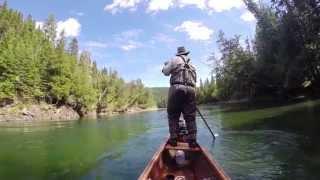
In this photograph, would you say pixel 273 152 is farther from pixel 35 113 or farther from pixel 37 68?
pixel 37 68

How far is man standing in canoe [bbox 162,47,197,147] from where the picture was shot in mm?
11953

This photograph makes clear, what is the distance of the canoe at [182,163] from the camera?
10391 mm

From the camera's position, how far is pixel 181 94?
1194 cm

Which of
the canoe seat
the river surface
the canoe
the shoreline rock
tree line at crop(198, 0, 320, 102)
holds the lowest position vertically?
the river surface

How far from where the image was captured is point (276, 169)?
13672mm

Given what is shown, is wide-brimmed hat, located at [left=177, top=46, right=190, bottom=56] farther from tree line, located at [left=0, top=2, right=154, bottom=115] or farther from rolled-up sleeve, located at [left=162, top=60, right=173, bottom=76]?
tree line, located at [left=0, top=2, right=154, bottom=115]

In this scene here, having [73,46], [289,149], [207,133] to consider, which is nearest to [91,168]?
[289,149]

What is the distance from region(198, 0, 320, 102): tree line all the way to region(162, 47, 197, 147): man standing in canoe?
2924cm

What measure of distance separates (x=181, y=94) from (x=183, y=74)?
1.91 ft

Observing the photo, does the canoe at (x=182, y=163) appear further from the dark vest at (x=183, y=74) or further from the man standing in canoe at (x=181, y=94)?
the dark vest at (x=183, y=74)

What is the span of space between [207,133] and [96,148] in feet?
23.8

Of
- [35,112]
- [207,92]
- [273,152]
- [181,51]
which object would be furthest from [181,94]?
[207,92]

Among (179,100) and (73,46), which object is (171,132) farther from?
(73,46)

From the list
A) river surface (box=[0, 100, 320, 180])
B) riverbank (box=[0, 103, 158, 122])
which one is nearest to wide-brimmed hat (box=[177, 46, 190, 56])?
river surface (box=[0, 100, 320, 180])
